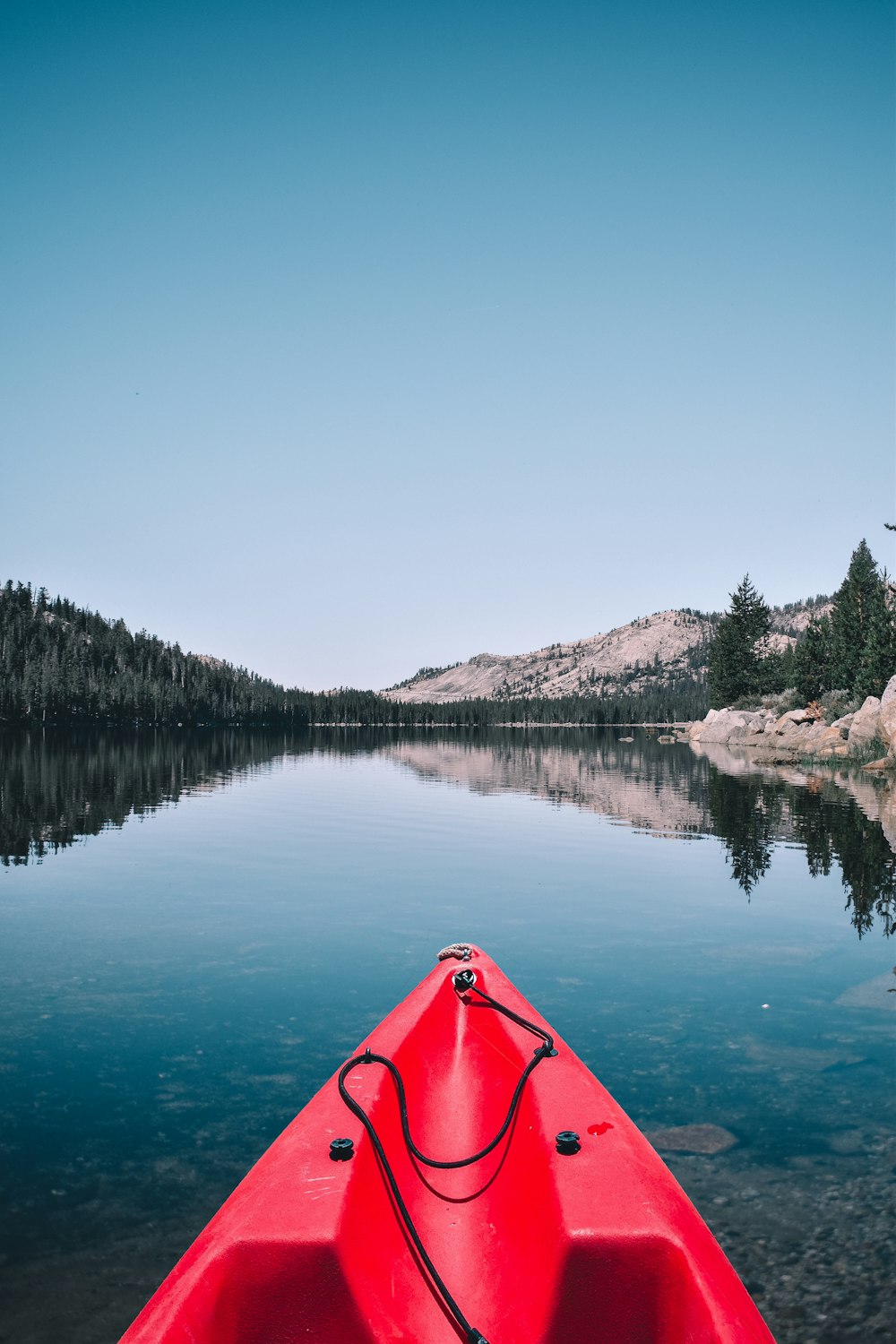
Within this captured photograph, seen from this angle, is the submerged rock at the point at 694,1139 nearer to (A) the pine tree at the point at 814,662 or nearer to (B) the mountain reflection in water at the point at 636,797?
(B) the mountain reflection in water at the point at 636,797

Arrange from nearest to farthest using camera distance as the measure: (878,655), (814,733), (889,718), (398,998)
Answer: (398,998) → (889,718) → (878,655) → (814,733)

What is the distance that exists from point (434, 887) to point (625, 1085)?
9.77 meters

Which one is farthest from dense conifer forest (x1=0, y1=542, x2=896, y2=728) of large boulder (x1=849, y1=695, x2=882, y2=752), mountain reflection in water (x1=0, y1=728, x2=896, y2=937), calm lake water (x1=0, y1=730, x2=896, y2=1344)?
calm lake water (x1=0, y1=730, x2=896, y2=1344)

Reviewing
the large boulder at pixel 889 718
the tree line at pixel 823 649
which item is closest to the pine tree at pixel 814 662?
the tree line at pixel 823 649

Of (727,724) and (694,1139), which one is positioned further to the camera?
(727,724)

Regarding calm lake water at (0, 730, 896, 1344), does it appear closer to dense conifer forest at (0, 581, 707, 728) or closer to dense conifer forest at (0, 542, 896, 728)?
dense conifer forest at (0, 542, 896, 728)

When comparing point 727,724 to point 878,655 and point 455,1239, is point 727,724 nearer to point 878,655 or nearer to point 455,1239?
point 878,655

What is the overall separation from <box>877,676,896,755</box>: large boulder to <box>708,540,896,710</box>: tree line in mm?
10824

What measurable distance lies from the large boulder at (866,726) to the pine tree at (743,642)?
3966 centimetres

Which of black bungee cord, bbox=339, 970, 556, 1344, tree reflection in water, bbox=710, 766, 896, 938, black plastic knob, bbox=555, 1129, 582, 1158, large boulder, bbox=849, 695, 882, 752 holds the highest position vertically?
large boulder, bbox=849, 695, 882, 752

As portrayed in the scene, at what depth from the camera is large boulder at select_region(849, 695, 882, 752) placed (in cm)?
4669

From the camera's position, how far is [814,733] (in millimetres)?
58344

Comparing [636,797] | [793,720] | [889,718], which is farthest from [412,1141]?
[793,720]

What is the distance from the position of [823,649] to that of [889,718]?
32855 mm
